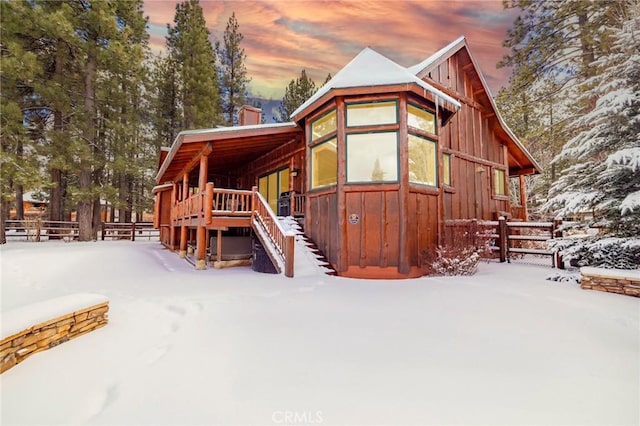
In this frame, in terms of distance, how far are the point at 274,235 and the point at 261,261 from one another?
2.77 ft

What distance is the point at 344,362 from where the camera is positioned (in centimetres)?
265

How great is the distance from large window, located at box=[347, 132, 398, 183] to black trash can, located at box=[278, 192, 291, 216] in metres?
3.92

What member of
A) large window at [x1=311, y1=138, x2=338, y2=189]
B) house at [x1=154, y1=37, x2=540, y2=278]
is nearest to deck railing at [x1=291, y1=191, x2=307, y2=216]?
house at [x1=154, y1=37, x2=540, y2=278]

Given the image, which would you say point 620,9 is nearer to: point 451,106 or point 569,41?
point 569,41

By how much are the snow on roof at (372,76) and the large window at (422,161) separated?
116cm

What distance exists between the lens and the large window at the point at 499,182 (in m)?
11.8

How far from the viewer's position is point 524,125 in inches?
859

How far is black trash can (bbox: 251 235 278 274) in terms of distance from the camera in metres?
7.54

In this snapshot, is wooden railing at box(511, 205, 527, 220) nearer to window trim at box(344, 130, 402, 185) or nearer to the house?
the house

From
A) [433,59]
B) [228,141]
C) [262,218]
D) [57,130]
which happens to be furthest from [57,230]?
[433,59]

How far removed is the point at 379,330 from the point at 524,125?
81.0 feet

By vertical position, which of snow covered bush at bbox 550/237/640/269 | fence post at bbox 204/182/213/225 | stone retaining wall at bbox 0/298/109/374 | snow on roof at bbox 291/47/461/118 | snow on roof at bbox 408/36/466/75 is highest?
snow on roof at bbox 408/36/466/75

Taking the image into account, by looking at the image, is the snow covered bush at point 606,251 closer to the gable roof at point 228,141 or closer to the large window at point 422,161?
the large window at point 422,161

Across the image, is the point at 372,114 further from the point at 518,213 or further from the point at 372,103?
the point at 518,213
